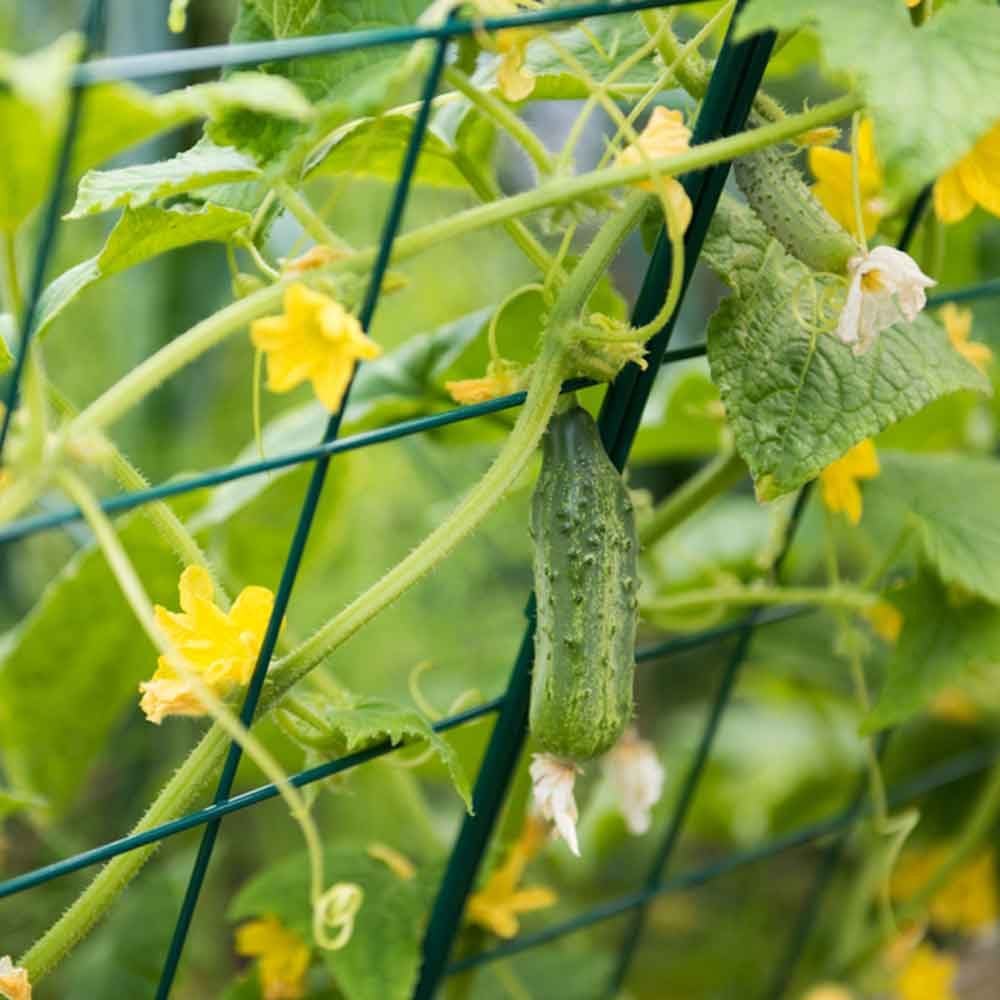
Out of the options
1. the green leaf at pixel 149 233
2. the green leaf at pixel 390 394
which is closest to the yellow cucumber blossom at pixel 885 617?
the green leaf at pixel 390 394

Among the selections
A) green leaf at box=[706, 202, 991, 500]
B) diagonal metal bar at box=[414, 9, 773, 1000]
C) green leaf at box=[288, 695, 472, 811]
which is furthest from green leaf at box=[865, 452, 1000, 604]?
green leaf at box=[288, 695, 472, 811]

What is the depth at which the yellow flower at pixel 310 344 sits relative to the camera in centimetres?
54

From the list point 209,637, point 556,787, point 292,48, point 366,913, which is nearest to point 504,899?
point 366,913

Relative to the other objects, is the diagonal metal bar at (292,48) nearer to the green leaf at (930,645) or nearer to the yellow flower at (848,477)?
the yellow flower at (848,477)

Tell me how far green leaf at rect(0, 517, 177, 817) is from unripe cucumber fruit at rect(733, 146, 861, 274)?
0.48 metres

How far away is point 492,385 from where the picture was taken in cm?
71

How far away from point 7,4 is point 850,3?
158 centimetres

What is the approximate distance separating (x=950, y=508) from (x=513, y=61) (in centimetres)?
44

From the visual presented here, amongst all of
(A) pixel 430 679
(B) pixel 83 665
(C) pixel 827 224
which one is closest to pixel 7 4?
(A) pixel 430 679

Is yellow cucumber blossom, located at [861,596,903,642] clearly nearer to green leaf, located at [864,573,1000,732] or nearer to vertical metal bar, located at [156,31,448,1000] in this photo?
green leaf, located at [864,573,1000,732]

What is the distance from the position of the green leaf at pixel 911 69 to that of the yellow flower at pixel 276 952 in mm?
639

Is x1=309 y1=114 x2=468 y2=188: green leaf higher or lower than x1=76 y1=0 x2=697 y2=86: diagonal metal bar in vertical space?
higher

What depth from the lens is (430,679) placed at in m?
1.75

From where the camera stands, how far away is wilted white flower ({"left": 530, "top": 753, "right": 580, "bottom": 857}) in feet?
2.26
